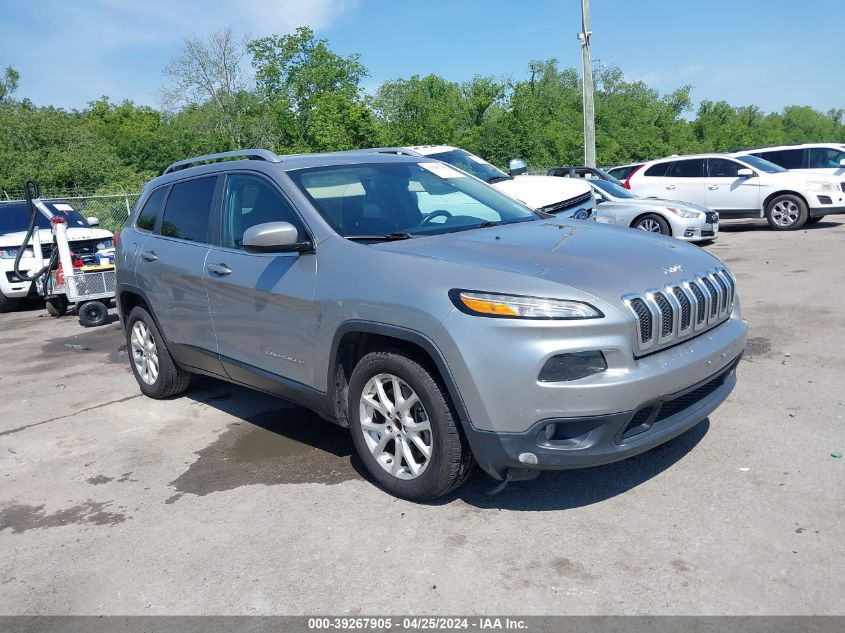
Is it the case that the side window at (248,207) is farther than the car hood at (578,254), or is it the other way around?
the side window at (248,207)

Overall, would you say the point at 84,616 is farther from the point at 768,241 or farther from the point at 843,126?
the point at 843,126

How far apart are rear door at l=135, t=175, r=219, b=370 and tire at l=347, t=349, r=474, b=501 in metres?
1.59

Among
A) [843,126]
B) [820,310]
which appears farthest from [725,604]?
[843,126]

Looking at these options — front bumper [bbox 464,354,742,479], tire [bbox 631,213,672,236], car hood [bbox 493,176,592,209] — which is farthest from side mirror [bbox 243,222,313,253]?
tire [bbox 631,213,672,236]

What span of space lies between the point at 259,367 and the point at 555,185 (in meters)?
6.58

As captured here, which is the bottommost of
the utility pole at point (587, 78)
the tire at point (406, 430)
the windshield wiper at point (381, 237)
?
the tire at point (406, 430)

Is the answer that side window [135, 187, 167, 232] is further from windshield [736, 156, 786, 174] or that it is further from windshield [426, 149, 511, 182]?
Answer: windshield [736, 156, 786, 174]

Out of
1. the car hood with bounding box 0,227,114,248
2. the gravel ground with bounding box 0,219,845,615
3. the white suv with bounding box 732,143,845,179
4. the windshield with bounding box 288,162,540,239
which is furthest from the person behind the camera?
the white suv with bounding box 732,143,845,179

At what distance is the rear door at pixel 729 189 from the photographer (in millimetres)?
16062

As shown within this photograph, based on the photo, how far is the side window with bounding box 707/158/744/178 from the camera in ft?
53.4

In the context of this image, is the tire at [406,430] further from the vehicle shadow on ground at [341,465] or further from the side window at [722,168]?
the side window at [722,168]

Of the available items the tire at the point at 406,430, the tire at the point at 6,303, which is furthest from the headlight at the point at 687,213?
the tire at the point at 6,303

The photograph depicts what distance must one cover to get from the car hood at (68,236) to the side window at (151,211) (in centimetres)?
528

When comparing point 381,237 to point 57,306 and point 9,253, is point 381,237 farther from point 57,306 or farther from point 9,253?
point 9,253
